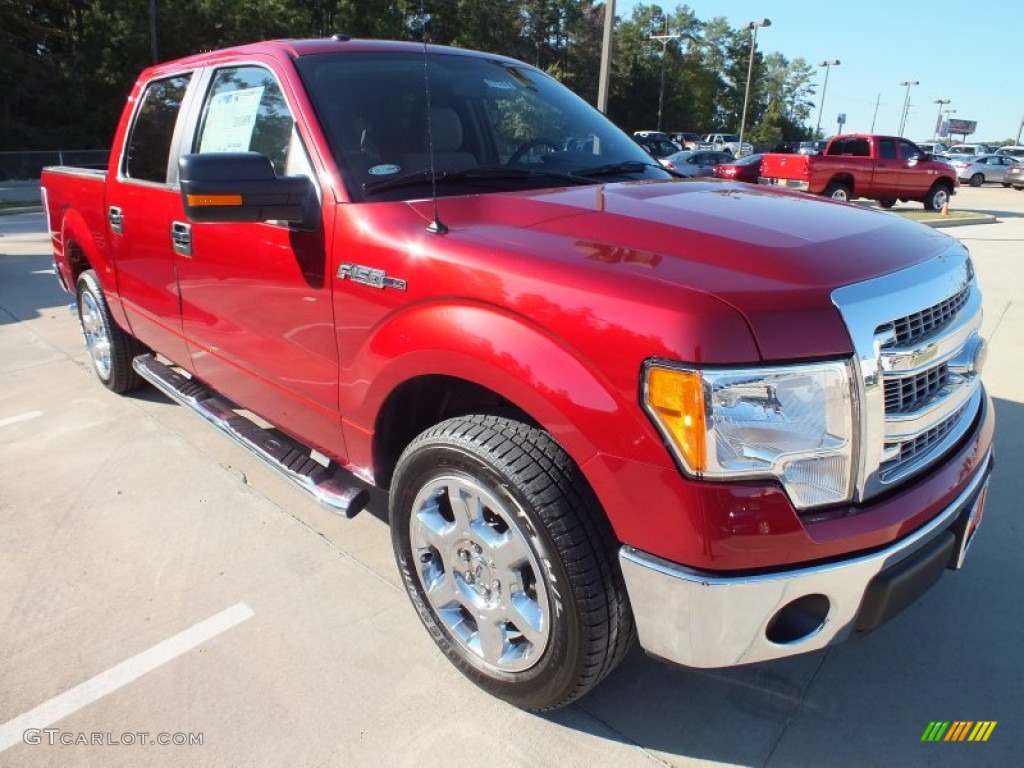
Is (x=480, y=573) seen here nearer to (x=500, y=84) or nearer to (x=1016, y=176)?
(x=500, y=84)

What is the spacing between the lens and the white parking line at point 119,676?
2199mm

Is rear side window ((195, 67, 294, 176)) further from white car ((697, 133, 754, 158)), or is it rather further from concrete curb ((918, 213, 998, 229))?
white car ((697, 133, 754, 158))

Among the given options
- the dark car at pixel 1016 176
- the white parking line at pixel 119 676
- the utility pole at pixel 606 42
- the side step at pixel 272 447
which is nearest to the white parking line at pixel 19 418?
the side step at pixel 272 447

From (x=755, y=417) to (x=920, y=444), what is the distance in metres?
0.66

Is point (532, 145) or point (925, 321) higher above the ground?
point (532, 145)

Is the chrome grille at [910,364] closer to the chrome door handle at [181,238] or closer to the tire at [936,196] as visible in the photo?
the chrome door handle at [181,238]

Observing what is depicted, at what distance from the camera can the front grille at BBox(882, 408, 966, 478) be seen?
182 cm

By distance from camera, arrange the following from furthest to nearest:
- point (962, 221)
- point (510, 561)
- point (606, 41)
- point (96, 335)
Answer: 1. point (962, 221)
2. point (606, 41)
3. point (96, 335)
4. point (510, 561)

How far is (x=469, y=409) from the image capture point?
2.40 m

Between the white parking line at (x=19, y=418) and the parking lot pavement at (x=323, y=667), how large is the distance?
0.92 m

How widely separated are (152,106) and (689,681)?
3.68 metres

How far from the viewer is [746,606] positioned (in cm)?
167

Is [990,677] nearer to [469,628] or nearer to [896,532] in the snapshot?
[896,532]

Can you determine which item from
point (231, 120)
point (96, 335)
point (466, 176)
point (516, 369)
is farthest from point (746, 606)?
point (96, 335)
